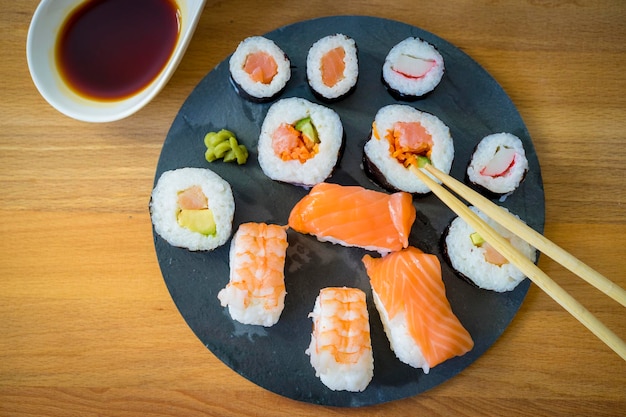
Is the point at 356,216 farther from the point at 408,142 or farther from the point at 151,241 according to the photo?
the point at 151,241

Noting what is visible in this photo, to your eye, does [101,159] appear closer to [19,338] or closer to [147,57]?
[147,57]

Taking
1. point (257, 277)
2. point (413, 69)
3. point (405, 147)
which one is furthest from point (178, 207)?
point (413, 69)

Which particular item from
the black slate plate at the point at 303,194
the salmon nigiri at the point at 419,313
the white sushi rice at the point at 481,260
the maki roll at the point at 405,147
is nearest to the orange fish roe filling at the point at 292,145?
the black slate plate at the point at 303,194

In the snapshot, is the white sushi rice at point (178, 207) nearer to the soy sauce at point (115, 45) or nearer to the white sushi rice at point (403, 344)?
the soy sauce at point (115, 45)

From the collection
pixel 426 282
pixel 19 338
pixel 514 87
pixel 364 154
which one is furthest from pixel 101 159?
A: pixel 514 87

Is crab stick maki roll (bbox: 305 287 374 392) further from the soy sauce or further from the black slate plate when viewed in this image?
the soy sauce

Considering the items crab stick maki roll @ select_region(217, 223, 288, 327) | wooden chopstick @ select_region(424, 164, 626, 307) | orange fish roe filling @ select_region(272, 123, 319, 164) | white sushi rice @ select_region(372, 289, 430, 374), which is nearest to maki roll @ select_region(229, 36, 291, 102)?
orange fish roe filling @ select_region(272, 123, 319, 164)
